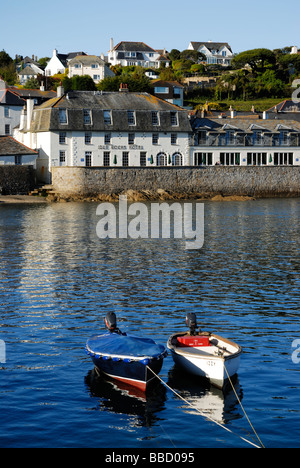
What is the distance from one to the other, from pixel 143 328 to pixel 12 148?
71403mm

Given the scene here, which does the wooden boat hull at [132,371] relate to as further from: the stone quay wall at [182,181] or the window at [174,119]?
the window at [174,119]

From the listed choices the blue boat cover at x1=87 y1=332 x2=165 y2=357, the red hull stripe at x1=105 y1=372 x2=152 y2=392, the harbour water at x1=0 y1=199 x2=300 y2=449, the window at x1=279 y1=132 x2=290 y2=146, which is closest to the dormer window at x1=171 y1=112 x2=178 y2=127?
the window at x1=279 y1=132 x2=290 y2=146

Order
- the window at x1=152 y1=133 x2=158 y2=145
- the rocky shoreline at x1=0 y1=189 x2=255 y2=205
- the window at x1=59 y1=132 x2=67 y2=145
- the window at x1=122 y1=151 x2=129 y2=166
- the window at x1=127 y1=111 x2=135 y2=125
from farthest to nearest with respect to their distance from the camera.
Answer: the window at x1=152 y1=133 x2=158 y2=145
the window at x1=122 y1=151 x2=129 y2=166
the window at x1=127 y1=111 x2=135 y2=125
the window at x1=59 y1=132 x2=67 y2=145
the rocky shoreline at x1=0 y1=189 x2=255 y2=205

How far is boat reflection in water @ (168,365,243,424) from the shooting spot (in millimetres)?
20375

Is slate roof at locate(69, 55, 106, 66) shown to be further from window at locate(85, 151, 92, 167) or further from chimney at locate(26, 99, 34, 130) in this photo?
window at locate(85, 151, 92, 167)

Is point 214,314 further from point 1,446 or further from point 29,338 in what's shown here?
point 1,446

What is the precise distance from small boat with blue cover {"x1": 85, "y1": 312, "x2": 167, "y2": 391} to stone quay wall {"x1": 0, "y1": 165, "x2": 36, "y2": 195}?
236ft

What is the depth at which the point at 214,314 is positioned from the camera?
103ft

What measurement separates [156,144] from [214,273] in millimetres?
59572

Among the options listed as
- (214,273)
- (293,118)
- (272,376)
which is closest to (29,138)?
(293,118)

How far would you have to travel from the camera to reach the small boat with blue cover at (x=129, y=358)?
21906 mm

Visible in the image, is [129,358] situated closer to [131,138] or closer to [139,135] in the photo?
[131,138]

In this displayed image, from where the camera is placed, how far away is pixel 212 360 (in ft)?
73.2

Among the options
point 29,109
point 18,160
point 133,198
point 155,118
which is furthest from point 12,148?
point 155,118
